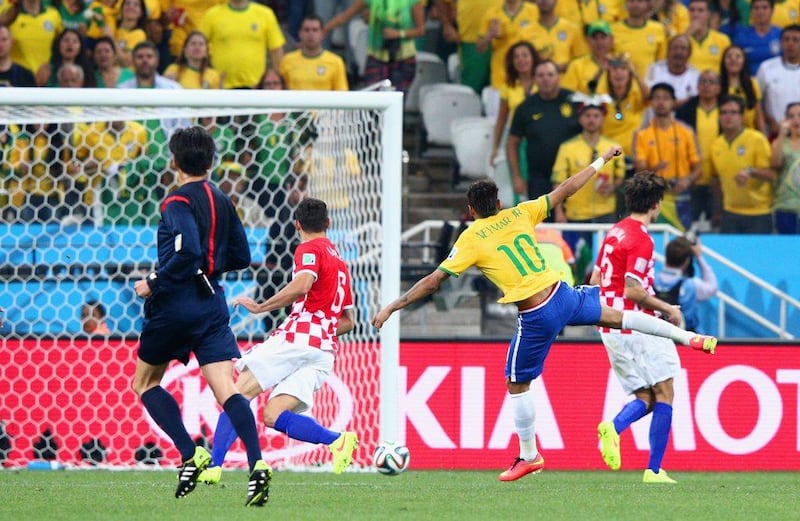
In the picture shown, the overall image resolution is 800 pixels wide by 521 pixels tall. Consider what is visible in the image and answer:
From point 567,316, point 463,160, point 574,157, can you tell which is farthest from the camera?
point 463,160

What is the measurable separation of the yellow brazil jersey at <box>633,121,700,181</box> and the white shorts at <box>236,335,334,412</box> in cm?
→ 575

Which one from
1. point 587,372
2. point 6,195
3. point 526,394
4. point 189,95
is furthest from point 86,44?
point 526,394

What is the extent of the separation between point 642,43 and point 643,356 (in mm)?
6188

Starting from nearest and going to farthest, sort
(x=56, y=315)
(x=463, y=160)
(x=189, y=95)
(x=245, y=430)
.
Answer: (x=245, y=430) → (x=189, y=95) → (x=56, y=315) → (x=463, y=160)

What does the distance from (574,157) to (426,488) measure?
17.3ft

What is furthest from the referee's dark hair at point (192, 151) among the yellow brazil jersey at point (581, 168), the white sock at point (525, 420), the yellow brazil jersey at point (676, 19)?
the yellow brazil jersey at point (676, 19)

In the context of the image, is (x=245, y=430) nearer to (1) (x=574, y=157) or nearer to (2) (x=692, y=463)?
(2) (x=692, y=463)

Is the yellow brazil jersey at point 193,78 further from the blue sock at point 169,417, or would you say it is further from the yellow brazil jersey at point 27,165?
the blue sock at point 169,417

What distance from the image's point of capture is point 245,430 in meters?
7.59

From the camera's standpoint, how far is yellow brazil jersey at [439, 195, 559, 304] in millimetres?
8984

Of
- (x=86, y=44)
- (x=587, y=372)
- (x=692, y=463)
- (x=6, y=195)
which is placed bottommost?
(x=692, y=463)

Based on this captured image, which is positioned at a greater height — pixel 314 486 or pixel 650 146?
pixel 650 146

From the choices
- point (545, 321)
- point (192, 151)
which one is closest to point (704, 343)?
point (545, 321)

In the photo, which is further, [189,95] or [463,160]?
[463,160]
